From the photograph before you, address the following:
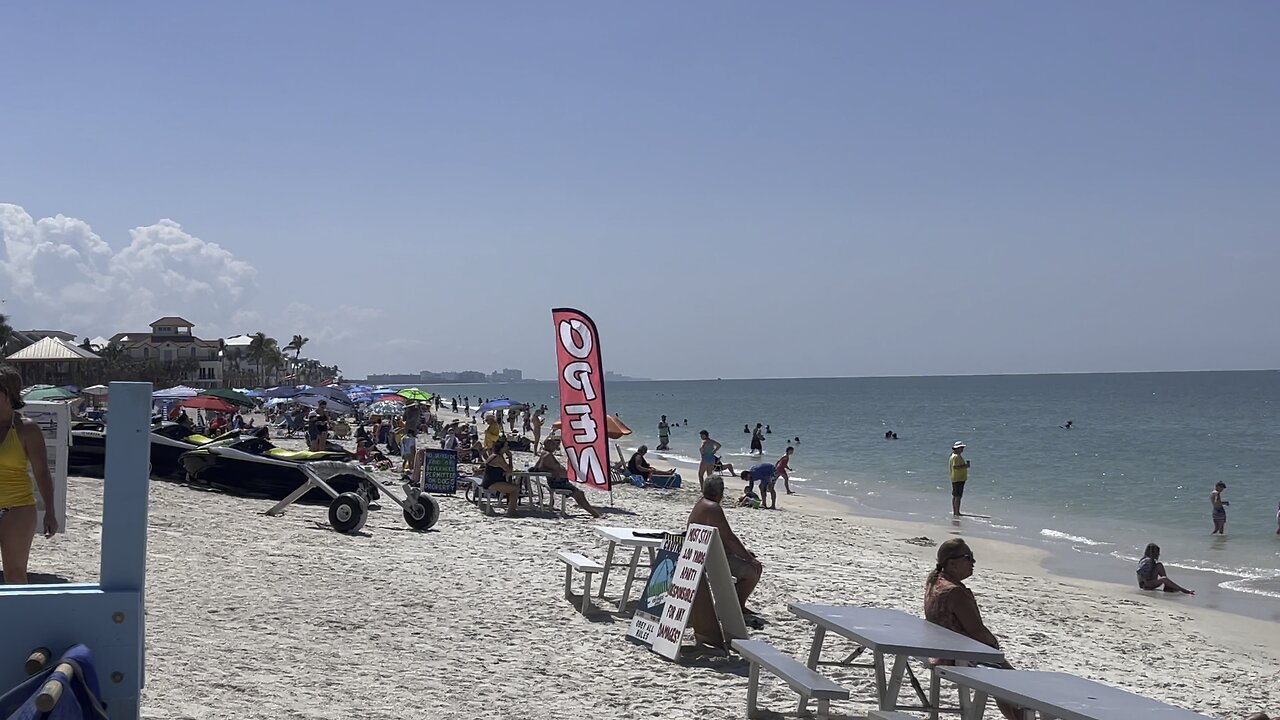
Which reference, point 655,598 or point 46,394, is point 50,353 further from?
point 655,598

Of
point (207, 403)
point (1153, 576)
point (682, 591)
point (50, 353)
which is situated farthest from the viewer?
point (50, 353)

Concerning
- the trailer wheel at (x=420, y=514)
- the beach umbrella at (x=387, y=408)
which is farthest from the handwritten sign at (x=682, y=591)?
the beach umbrella at (x=387, y=408)

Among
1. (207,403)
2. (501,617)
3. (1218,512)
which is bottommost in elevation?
(1218,512)

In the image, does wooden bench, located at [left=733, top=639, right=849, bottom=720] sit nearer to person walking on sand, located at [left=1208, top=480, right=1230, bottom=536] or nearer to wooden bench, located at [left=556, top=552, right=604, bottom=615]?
wooden bench, located at [left=556, top=552, right=604, bottom=615]

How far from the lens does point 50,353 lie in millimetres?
44875

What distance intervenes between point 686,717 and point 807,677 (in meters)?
0.76

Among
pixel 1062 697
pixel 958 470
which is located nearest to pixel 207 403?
pixel 958 470

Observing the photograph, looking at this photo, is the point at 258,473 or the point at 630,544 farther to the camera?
the point at 258,473

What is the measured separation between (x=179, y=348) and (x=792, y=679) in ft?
301

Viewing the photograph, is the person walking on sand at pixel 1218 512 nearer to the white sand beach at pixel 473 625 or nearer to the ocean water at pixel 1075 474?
the ocean water at pixel 1075 474

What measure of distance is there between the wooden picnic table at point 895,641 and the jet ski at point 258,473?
765cm

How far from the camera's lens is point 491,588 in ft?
27.0

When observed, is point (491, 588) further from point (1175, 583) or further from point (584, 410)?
point (1175, 583)

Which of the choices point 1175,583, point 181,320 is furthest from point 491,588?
point 181,320
